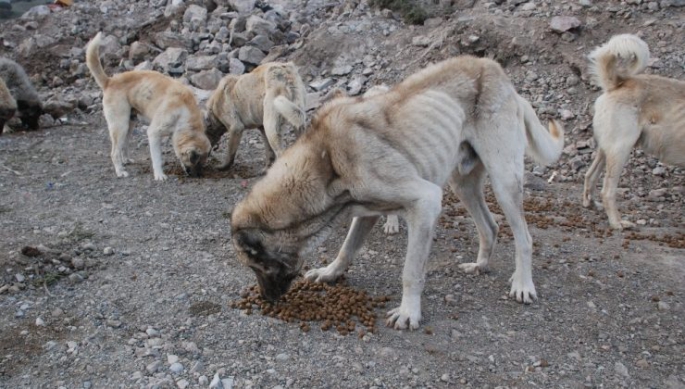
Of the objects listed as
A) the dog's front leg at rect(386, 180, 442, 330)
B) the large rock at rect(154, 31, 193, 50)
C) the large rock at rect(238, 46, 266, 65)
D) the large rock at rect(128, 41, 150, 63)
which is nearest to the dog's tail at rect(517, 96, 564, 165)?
the dog's front leg at rect(386, 180, 442, 330)

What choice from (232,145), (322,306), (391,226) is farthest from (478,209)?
(232,145)

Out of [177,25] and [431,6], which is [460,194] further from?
[177,25]

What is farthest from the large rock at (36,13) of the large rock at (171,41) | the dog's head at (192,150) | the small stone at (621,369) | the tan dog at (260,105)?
the small stone at (621,369)

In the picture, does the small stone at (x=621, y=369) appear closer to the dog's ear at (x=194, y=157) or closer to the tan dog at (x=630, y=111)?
the tan dog at (x=630, y=111)

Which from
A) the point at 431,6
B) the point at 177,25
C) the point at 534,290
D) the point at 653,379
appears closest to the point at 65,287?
the point at 534,290

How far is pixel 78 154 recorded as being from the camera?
11.4 meters

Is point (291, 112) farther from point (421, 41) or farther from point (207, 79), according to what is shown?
point (207, 79)

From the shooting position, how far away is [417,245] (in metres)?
5.05

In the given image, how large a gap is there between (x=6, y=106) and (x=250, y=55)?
5.70 metres

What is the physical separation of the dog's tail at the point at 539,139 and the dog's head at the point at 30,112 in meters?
10.9

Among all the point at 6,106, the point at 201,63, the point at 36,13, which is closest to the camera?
the point at 6,106

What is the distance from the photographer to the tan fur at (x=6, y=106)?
12461 mm

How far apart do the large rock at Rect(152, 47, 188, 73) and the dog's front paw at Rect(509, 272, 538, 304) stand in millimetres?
12336

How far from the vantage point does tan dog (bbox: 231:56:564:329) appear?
4.95 meters
